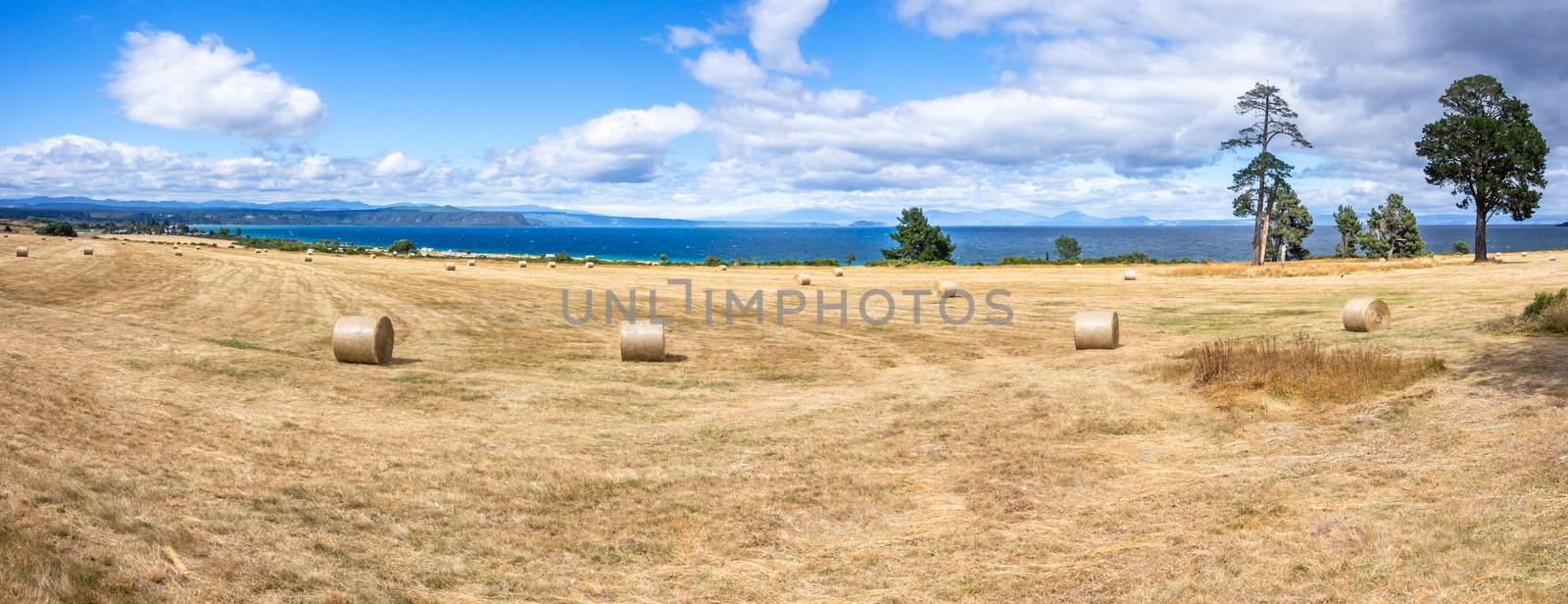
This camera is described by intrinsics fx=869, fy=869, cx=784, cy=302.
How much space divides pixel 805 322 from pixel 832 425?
16432 millimetres

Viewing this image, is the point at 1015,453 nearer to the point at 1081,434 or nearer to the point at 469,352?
the point at 1081,434

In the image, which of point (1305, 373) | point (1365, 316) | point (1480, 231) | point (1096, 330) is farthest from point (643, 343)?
point (1480, 231)

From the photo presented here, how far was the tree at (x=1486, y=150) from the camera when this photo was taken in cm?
4847

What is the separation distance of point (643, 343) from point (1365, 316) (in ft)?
57.5

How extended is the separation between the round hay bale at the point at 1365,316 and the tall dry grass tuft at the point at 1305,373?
5401 millimetres

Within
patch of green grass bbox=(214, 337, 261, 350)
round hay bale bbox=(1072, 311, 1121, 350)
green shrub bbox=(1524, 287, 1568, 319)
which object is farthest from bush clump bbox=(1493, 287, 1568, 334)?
patch of green grass bbox=(214, 337, 261, 350)

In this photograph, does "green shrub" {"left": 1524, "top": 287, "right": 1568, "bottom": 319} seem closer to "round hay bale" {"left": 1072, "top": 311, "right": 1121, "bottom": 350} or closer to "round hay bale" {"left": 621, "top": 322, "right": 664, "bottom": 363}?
"round hay bale" {"left": 1072, "top": 311, "right": 1121, "bottom": 350}

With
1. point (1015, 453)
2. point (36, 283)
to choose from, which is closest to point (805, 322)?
point (1015, 453)

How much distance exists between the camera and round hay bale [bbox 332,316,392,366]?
18.9 meters

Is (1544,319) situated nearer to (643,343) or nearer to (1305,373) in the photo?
(1305,373)

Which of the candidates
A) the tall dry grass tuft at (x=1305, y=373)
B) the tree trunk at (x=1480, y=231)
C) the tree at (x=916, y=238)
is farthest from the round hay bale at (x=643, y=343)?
the tree at (x=916, y=238)

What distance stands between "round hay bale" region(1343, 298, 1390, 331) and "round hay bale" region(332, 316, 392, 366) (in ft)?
74.7

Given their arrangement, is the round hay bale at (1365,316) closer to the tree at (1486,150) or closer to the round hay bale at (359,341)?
the round hay bale at (359,341)

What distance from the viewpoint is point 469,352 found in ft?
71.9
